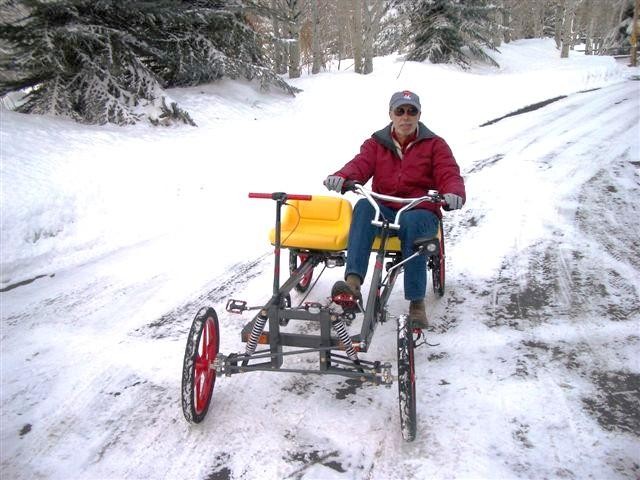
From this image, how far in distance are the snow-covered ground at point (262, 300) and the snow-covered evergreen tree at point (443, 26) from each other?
33.0 feet

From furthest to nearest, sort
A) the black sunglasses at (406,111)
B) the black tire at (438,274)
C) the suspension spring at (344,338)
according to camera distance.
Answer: the black tire at (438,274) → the black sunglasses at (406,111) → the suspension spring at (344,338)

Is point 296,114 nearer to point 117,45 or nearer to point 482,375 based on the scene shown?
point 117,45

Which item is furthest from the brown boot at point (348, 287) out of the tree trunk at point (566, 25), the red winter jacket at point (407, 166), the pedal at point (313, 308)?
the tree trunk at point (566, 25)

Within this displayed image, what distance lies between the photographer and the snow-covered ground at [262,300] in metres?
2.80

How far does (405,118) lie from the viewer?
3.98 metres

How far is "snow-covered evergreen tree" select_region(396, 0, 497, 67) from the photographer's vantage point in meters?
18.5

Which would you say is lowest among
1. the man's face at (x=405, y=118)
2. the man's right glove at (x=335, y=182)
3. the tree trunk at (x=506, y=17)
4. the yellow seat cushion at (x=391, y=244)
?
the yellow seat cushion at (x=391, y=244)

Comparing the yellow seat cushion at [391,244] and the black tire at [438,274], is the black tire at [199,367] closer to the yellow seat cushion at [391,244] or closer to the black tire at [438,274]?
the yellow seat cushion at [391,244]

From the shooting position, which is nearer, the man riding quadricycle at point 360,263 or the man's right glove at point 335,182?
the man riding quadricycle at point 360,263

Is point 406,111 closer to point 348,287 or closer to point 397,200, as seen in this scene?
point 397,200

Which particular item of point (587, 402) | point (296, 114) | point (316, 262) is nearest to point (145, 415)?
point (316, 262)

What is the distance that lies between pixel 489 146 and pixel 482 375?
7160 millimetres

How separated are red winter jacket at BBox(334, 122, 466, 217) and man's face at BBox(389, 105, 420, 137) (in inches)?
4.1

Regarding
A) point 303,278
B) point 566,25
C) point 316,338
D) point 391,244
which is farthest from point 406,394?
point 566,25
